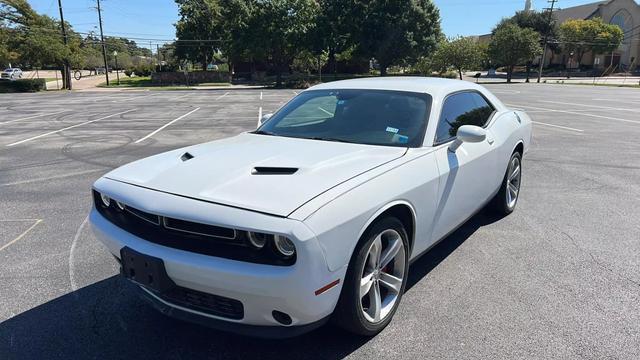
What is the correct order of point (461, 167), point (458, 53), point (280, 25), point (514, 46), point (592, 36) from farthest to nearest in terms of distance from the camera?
point (592, 36), point (514, 46), point (458, 53), point (280, 25), point (461, 167)

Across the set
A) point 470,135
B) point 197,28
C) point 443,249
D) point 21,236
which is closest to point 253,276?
point 470,135

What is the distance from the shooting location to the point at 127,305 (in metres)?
3.29

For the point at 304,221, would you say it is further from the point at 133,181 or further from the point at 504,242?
the point at 504,242

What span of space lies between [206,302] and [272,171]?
0.83 meters

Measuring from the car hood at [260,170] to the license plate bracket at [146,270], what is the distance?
0.38 metres

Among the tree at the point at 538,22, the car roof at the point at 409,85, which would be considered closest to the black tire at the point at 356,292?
the car roof at the point at 409,85

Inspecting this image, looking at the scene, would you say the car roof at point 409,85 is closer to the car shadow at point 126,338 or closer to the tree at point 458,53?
the car shadow at point 126,338

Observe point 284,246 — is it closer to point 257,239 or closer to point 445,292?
point 257,239

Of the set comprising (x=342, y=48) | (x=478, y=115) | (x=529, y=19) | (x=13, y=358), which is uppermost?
(x=529, y=19)

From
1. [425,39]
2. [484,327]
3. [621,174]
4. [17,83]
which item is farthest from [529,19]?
[484,327]

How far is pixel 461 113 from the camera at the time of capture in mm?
4129

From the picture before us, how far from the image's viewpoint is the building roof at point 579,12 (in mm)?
85331

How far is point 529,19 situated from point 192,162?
281 ft

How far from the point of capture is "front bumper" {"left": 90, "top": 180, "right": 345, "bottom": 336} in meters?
2.19
